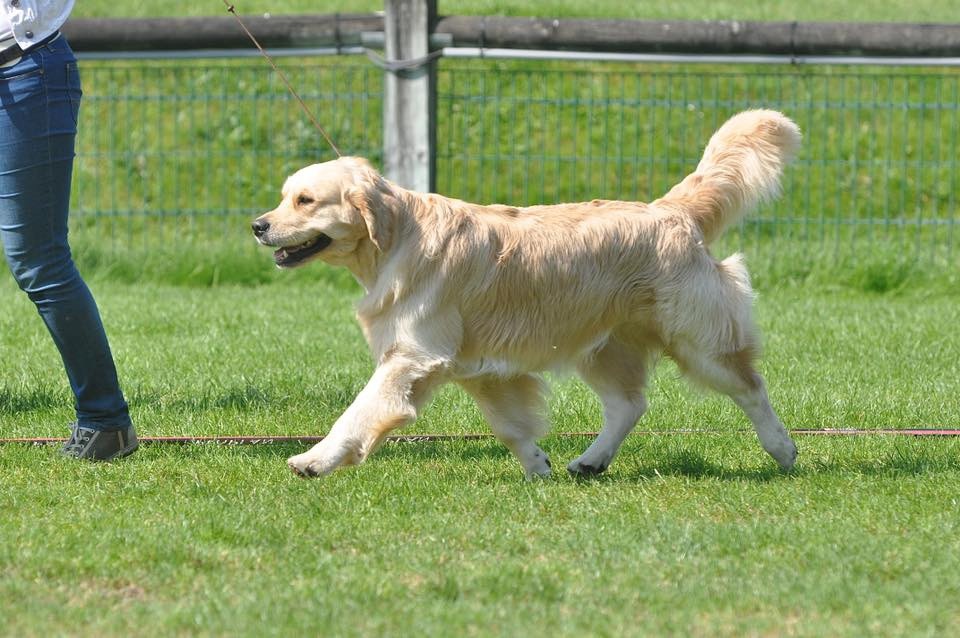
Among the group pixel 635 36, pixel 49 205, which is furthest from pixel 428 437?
pixel 635 36

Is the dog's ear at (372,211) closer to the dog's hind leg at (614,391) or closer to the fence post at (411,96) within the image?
the dog's hind leg at (614,391)

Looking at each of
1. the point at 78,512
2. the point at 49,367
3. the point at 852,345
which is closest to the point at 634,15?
the point at 852,345

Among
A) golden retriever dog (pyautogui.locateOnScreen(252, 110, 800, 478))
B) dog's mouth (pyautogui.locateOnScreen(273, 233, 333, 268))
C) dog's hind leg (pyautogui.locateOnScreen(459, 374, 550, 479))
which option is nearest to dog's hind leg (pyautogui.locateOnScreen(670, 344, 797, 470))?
golden retriever dog (pyautogui.locateOnScreen(252, 110, 800, 478))

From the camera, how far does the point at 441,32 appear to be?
9.55m

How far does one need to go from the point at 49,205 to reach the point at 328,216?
102 cm

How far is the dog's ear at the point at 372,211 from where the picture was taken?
4.64 metres

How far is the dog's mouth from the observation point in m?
4.73

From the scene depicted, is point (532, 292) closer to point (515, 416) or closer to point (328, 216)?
point (515, 416)

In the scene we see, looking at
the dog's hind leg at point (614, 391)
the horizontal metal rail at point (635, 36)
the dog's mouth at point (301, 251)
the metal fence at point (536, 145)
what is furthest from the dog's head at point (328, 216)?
the metal fence at point (536, 145)

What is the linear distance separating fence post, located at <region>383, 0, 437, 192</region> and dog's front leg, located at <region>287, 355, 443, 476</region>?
4.89 meters

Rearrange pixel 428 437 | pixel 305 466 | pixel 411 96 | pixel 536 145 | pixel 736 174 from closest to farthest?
pixel 305 466, pixel 736 174, pixel 428 437, pixel 411 96, pixel 536 145

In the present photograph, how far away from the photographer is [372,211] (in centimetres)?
465

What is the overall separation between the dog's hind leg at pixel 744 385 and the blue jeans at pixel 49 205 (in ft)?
7.02

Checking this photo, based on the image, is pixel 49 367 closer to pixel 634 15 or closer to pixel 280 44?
pixel 280 44
